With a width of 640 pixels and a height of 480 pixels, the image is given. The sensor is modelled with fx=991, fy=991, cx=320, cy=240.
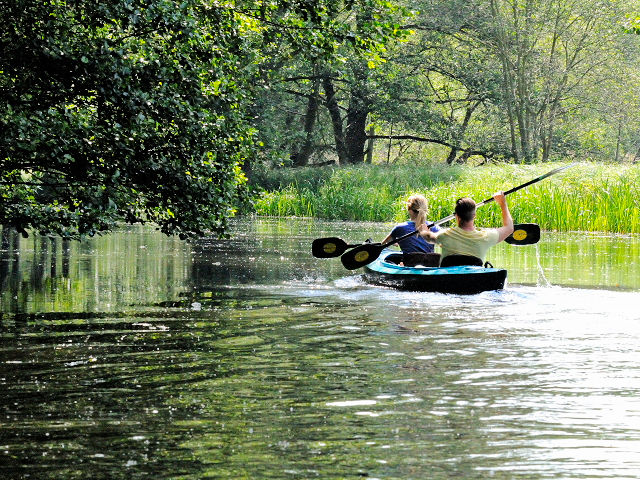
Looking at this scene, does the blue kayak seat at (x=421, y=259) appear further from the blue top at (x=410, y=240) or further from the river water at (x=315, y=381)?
the river water at (x=315, y=381)

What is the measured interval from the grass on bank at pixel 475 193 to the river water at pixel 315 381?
347 cm

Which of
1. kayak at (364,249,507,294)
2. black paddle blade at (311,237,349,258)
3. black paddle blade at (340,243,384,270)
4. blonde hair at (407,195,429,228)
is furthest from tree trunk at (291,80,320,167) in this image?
kayak at (364,249,507,294)

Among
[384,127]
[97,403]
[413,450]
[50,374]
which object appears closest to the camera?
[413,450]

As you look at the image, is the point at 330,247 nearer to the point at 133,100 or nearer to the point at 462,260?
the point at 462,260

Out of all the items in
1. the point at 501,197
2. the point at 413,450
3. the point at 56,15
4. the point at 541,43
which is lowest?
the point at 413,450

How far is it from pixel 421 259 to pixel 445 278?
1.62m

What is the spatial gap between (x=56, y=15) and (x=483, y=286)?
5.19 meters

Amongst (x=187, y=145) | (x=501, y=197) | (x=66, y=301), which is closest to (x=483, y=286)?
(x=501, y=197)

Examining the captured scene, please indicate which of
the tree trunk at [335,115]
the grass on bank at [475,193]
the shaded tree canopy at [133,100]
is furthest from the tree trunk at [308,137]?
the shaded tree canopy at [133,100]

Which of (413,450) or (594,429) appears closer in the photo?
(413,450)

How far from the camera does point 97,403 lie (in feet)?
16.9

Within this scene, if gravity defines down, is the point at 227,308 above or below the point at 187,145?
below

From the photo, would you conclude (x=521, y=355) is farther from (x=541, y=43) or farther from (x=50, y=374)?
(x=541, y=43)

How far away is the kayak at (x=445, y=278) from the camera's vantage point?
33.7 feet
